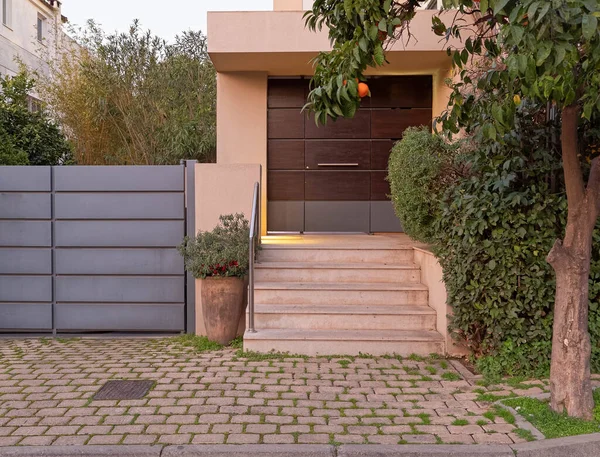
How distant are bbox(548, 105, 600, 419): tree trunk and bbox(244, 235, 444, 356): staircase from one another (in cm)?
172

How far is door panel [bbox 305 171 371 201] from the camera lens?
934 centimetres

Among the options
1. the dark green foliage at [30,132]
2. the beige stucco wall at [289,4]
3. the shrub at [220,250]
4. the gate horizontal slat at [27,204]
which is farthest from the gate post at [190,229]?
the dark green foliage at [30,132]

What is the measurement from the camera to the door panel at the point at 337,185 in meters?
9.34

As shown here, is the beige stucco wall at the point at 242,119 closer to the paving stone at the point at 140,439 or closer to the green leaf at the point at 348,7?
the green leaf at the point at 348,7

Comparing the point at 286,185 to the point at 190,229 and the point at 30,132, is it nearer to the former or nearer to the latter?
the point at 190,229

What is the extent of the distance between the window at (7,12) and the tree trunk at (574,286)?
1655cm

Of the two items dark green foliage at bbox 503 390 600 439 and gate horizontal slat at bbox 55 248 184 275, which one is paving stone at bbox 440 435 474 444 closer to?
dark green foliage at bbox 503 390 600 439

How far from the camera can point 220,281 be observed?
624 centimetres

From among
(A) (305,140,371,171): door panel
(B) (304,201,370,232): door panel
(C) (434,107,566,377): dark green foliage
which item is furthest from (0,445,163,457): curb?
(A) (305,140,371,171): door panel

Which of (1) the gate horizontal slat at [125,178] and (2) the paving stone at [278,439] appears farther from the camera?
(1) the gate horizontal slat at [125,178]

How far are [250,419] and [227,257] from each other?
239 centimetres

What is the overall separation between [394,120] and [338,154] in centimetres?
103

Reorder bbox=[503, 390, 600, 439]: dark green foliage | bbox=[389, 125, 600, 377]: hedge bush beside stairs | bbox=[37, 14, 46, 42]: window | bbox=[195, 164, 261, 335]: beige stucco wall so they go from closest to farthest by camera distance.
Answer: bbox=[503, 390, 600, 439]: dark green foliage, bbox=[389, 125, 600, 377]: hedge bush beside stairs, bbox=[195, 164, 261, 335]: beige stucco wall, bbox=[37, 14, 46, 42]: window

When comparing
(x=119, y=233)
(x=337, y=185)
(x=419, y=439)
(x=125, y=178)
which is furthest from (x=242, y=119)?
(x=419, y=439)
